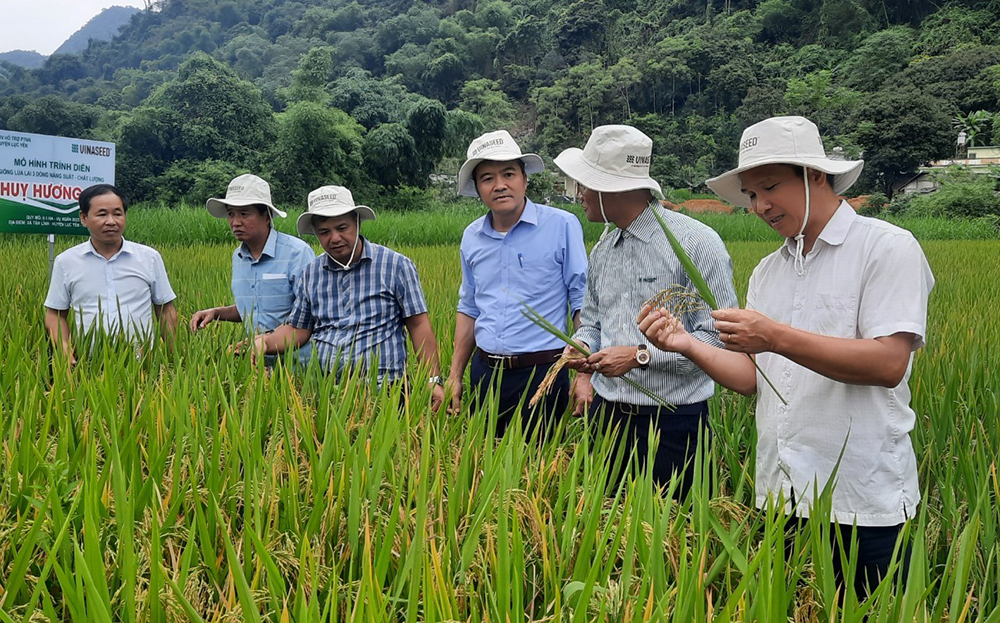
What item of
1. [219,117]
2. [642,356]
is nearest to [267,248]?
[642,356]

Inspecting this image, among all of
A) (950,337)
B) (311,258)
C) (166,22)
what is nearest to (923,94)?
(950,337)

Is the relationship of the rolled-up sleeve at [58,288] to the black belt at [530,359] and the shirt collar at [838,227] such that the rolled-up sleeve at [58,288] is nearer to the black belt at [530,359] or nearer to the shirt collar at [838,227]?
the black belt at [530,359]

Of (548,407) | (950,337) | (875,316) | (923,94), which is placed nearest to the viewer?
(875,316)

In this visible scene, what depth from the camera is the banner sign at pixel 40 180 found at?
448cm

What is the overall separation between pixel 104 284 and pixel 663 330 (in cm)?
236

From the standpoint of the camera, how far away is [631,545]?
1.11m

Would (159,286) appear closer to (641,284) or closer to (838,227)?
(641,284)

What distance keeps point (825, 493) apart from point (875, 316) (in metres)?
0.34

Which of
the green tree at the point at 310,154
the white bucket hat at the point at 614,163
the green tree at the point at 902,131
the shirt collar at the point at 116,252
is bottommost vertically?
the shirt collar at the point at 116,252

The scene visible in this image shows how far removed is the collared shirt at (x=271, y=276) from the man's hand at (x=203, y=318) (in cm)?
12

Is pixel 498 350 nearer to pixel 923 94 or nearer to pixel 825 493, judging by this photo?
pixel 825 493

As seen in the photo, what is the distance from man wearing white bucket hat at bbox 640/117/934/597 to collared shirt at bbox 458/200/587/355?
3.62 feet

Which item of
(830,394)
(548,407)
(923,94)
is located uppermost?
A: (923,94)

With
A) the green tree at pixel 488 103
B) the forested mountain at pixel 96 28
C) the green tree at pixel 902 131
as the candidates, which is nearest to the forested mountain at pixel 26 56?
the forested mountain at pixel 96 28
